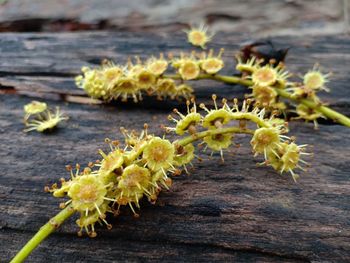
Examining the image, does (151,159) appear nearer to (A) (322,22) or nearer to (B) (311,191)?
(B) (311,191)

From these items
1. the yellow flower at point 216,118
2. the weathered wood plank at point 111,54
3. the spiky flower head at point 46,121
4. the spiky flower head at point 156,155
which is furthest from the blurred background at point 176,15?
the spiky flower head at point 156,155

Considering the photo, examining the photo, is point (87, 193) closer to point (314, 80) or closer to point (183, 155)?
point (183, 155)

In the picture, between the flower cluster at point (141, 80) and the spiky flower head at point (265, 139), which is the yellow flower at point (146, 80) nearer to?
the flower cluster at point (141, 80)

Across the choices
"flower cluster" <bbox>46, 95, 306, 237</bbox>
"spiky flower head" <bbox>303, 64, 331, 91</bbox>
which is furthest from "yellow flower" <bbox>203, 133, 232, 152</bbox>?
"spiky flower head" <bbox>303, 64, 331, 91</bbox>

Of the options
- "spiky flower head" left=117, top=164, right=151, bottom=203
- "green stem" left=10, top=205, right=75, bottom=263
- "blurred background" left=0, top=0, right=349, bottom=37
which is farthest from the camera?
"blurred background" left=0, top=0, right=349, bottom=37

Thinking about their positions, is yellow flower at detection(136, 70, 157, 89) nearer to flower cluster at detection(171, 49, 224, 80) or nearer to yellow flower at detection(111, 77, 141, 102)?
yellow flower at detection(111, 77, 141, 102)

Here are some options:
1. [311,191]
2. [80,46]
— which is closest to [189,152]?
[311,191]

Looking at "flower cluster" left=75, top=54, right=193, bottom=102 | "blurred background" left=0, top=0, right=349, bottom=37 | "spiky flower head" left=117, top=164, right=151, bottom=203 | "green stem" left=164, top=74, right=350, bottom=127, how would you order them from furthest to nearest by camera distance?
"blurred background" left=0, top=0, right=349, bottom=37
"flower cluster" left=75, top=54, right=193, bottom=102
"green stem" left=164, top=74, right=350, bottom=127
"spiky flower head" left=117, top=164, right=151, bottom=203

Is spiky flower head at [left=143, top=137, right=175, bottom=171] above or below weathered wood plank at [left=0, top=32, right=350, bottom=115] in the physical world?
below
